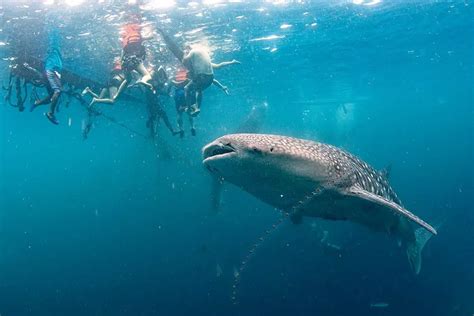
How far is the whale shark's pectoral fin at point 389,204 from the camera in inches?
222

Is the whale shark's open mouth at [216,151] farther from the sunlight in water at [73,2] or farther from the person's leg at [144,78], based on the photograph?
the sunlight in water at [73,2]

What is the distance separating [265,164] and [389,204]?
221 cm

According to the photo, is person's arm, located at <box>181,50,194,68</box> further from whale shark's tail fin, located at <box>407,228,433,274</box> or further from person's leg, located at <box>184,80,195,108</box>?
whale shark's tail fin, located at <box>407,228,433,274</box>

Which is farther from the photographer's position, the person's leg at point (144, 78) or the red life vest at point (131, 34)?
the red life vest at point (131, 34)

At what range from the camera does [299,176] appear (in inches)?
225

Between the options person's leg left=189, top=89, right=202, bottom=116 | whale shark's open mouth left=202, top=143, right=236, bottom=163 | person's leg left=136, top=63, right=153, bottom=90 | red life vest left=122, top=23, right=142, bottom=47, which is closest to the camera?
whale shark's open mouth left=202, top=143, right=236, bottom=163

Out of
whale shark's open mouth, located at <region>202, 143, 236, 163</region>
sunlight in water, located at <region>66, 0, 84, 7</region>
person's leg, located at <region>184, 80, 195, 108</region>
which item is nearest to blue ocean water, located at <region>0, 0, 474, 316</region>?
sunlight in water, located at <region>66, 0, 84, 7</region>

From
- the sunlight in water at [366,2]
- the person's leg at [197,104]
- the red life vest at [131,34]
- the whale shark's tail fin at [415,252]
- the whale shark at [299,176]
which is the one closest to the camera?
the whale shark at [299,176]

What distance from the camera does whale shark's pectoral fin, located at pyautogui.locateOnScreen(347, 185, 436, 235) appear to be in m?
5.64

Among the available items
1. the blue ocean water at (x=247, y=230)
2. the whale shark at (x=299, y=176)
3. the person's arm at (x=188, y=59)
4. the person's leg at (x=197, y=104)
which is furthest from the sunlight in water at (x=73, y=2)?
the whale shark at (x=299, y=176)

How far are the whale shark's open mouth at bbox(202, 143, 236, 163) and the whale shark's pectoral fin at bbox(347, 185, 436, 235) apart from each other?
246 centimetres

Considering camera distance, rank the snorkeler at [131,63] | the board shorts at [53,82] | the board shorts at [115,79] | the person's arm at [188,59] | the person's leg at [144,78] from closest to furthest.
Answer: the board shorts at [53,82] < the person's leg at [144,78] < the snorkeler at [131,63] < the person's arm at [188,59] < the board shorts at [115,79]

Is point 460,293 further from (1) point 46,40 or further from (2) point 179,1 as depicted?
(1) point 46,40

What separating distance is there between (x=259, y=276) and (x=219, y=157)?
40.6 feet
